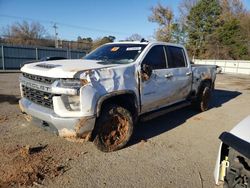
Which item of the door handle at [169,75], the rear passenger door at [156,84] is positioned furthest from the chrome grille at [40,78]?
the door handle at [169,75]

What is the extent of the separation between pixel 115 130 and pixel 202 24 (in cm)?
4294

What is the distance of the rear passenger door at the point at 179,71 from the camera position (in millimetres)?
5891

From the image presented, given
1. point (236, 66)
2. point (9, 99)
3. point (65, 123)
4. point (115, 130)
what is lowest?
point (236, 66)

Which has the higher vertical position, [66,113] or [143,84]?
[143,84]

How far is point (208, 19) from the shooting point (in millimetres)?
43656

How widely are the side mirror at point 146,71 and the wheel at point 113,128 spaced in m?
0.76

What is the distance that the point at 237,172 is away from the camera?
2336 mm

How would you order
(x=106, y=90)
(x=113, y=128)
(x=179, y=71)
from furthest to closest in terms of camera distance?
(x=179, y=71), (x=113, y=128), (x=106, y=90)

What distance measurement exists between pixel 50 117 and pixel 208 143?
3085 millimetres

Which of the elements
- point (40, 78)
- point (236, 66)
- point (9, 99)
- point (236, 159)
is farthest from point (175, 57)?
point (236, 66)

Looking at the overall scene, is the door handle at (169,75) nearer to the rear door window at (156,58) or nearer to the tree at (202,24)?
the rear door window at (156,58)

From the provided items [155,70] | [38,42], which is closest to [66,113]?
[155,70]

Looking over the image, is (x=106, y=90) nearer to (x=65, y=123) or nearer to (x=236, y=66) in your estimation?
(x=65, y=123)

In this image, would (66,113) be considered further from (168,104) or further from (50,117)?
(168,104)
